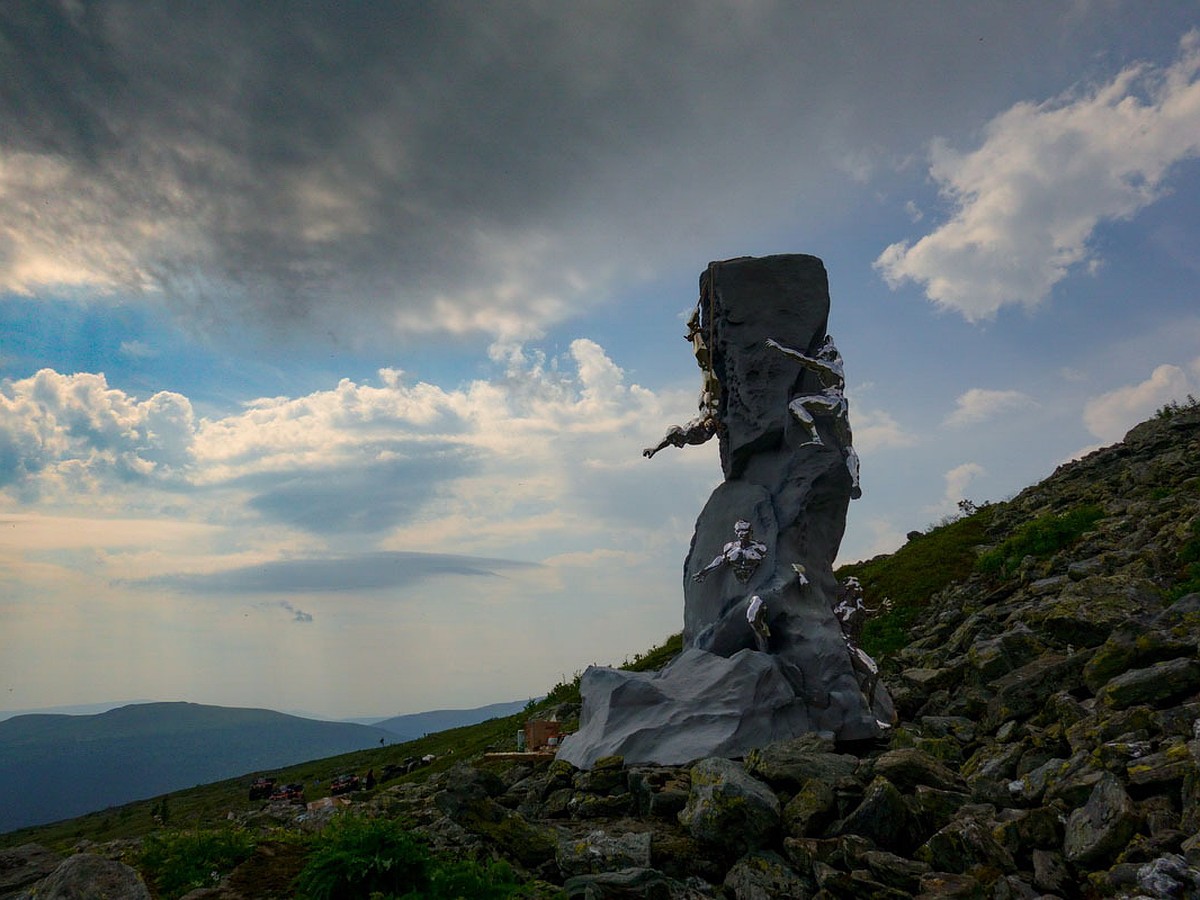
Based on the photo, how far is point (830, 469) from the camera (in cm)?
1847

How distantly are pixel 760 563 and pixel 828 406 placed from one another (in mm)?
3946

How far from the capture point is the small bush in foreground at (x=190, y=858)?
26.6 ft

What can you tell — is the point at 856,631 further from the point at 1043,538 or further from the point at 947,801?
the point at 1043,538

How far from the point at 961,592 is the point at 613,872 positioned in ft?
84.8

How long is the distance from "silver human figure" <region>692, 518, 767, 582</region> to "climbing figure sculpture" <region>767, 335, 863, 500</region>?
8.36ft

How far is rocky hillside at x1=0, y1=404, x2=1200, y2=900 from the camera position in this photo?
8344 millimetres

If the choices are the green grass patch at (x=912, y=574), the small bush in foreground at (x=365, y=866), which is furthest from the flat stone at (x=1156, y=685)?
the green grass patch at (x=912, y=574)

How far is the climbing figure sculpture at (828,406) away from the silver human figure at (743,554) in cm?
255

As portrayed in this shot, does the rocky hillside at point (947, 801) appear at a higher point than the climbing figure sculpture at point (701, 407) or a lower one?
lower

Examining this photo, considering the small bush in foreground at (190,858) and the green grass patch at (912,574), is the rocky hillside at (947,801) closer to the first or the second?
the small bush in foreground at (190,858)

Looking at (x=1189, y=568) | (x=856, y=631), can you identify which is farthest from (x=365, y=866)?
(x=1189, y=568)

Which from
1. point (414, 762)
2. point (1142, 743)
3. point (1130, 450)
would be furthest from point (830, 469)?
point (1130, 450)

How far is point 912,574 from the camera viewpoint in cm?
3722

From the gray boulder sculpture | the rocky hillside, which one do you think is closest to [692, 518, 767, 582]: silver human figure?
the gray boulder sculpture
